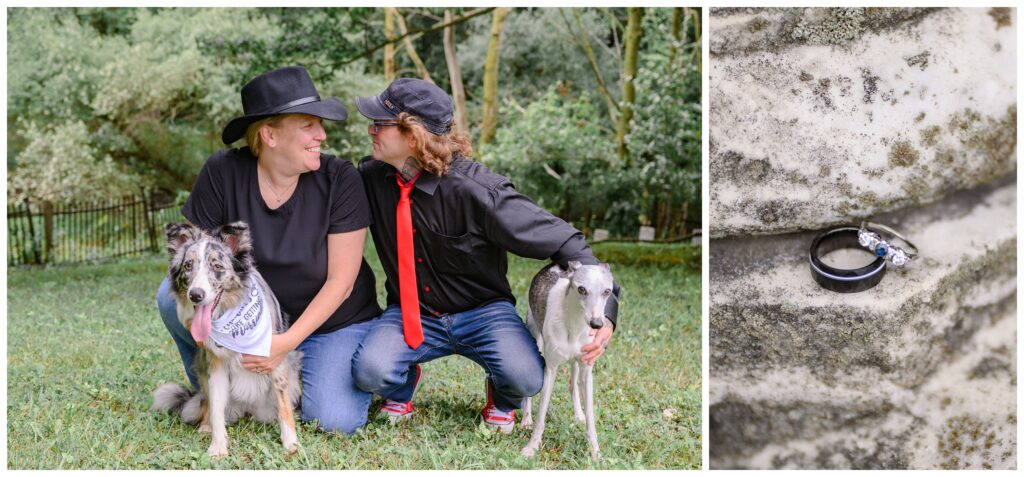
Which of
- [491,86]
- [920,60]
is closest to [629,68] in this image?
[491,86]

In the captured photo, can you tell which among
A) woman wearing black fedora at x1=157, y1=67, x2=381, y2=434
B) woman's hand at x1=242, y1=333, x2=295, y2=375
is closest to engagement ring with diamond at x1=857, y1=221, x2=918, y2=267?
woman wearing black fedora at x1=157, y1=67, x2=381, y2=434

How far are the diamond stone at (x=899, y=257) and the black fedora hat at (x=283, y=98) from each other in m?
2.21

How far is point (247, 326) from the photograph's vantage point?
10.4 feet

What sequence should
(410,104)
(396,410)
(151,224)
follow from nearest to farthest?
(410,104), (396,410), (151,224)

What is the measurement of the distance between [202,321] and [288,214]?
2.17ft

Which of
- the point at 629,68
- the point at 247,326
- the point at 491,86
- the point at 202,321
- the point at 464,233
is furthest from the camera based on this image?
the point at 491,86

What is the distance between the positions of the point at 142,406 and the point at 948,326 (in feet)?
11.8

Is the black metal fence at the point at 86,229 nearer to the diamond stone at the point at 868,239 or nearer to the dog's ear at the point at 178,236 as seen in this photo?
the dog's ear at the point at 178,236

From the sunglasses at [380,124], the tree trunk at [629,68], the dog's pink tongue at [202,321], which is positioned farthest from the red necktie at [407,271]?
the tree trunk at [629,68]

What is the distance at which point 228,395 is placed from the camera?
3.38m

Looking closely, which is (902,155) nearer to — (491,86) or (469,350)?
(469,350)

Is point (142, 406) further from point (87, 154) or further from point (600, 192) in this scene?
point (87, 154)

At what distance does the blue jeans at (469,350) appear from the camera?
3.43 m

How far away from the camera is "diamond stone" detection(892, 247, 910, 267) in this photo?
1.80 metres
